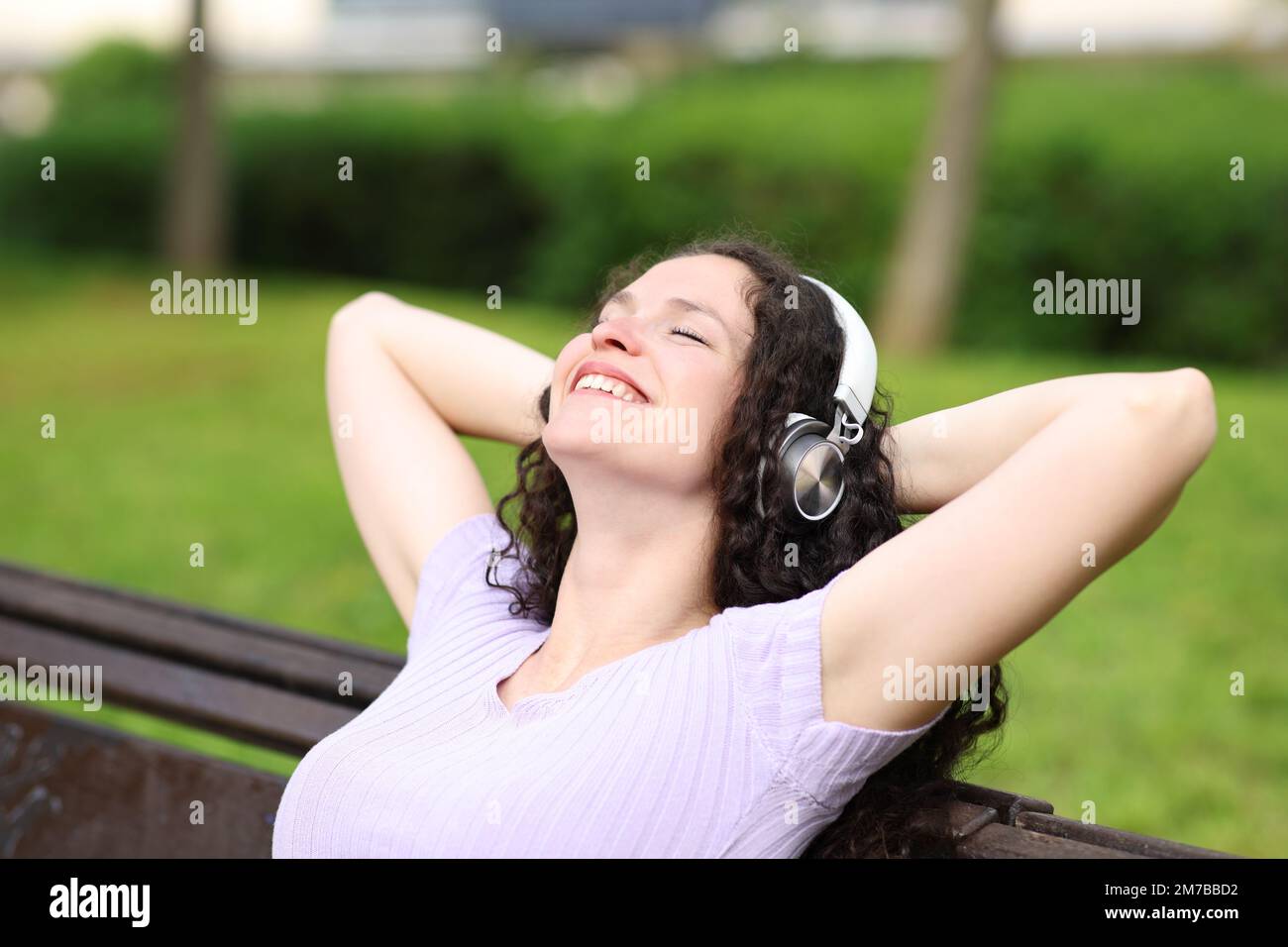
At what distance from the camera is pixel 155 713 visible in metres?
2.79

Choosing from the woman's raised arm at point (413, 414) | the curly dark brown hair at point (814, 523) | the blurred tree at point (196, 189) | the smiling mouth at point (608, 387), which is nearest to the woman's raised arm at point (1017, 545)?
the curly dark brown hair at point (814, 523)

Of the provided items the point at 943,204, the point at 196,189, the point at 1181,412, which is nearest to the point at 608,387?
the point at 1181,412

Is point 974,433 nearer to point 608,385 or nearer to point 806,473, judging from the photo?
point 806,473

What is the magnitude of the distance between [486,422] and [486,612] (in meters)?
0.50

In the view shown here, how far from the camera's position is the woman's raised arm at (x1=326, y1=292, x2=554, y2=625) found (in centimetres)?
265

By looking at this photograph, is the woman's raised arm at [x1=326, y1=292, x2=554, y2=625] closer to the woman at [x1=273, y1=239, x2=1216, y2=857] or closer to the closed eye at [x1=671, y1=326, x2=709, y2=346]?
the woman at [x1=273, y1=239, x2=1216, y2=857]

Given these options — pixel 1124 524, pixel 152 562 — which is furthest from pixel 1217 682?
pixel 152 562

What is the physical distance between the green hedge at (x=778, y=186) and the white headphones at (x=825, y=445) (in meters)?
6.77

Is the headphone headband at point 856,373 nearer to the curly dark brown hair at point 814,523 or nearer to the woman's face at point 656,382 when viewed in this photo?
the curly dark brown hair at point 814,523

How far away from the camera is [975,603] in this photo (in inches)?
70.4

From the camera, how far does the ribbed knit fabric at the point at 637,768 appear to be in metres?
1.90

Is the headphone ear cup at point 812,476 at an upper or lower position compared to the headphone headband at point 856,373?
lower

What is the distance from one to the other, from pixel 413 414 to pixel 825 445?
95cm
